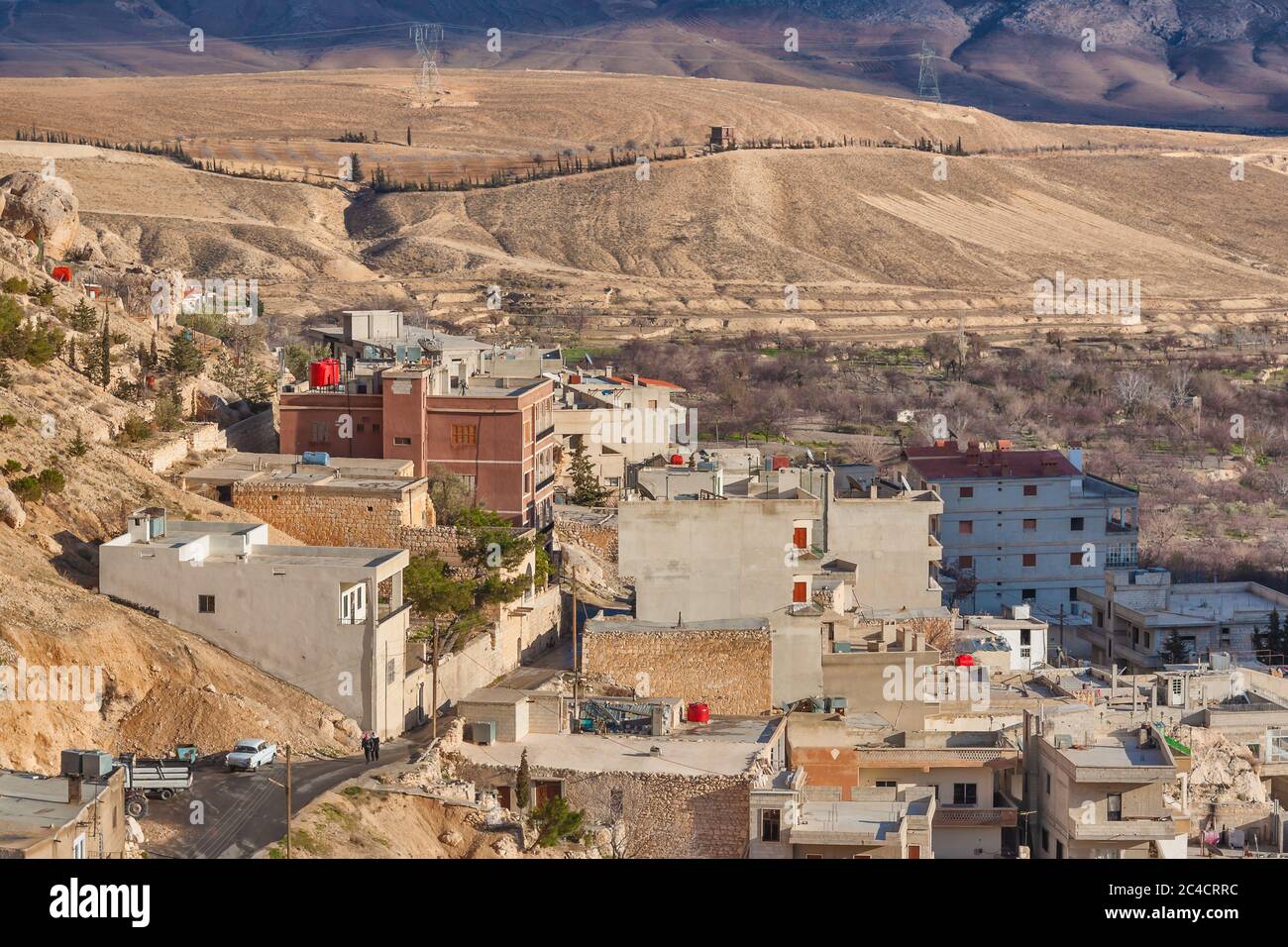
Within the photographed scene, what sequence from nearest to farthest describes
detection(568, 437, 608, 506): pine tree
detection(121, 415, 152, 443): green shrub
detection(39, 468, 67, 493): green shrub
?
1. detection(39, 468, 67, 493): green shrub
2. detection(121, 415, 152, 443): green shrub
3. detection(568, 437, 608, 506): pine tree

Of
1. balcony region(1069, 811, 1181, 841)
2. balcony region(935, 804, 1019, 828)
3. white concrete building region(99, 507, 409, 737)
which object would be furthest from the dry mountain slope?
balcony region(1069, 811, 1181, 841)

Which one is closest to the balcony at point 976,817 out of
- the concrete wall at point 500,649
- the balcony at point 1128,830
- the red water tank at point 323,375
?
the balcony at point 1128,830

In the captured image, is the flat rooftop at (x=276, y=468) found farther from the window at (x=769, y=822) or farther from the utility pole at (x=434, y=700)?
the window at (x=769, y=822)

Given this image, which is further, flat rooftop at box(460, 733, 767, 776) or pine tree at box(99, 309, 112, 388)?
pine tree at box(99, 309, 112, 388)

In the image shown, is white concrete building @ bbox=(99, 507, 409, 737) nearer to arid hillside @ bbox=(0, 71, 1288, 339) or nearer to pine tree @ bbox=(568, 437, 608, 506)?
pine tree @ bbox=(568, 437, 608, 506)

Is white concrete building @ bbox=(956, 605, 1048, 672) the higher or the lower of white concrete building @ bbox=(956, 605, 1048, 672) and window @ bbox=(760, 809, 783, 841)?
the lower
